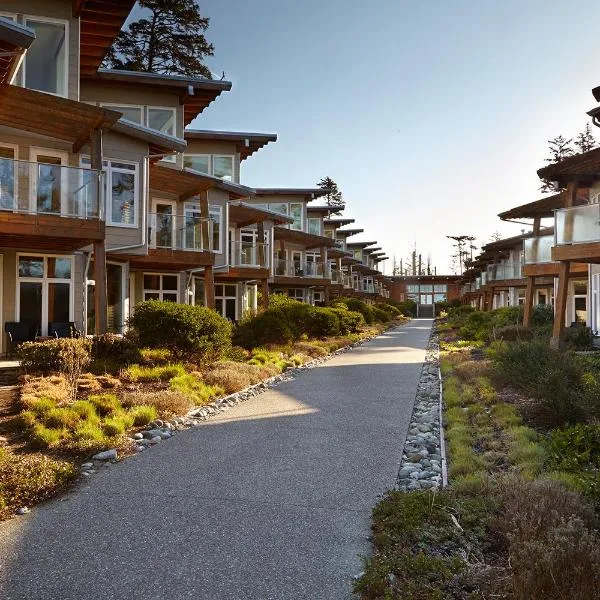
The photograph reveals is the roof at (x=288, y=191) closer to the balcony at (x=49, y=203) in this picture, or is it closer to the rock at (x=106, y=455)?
the balcony at (x=49, y=203)

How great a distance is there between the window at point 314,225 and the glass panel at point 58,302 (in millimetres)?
30021

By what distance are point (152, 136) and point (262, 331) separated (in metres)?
7.25

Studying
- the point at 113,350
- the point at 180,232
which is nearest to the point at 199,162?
the point at 180,232

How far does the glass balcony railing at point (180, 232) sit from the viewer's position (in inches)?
771

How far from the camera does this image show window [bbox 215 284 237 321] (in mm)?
30531

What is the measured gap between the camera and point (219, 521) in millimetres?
4879

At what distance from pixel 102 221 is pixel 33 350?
14.0ft

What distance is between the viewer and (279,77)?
16656mm

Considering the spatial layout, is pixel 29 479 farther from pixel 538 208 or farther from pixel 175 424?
pixel 538 208

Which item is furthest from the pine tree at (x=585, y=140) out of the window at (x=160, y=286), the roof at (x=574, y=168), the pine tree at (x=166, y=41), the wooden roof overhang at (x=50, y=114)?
the wooden roof overhang at (x=50, y=114)

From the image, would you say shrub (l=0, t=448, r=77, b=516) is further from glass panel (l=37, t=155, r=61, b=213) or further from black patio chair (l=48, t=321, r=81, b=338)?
black patio chair (l=48, t=321, r=81, b=338)

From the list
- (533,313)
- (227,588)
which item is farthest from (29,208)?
(533,313)

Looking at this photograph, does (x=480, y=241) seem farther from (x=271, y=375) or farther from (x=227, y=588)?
(x=227, y=588)

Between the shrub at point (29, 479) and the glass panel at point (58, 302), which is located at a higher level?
the glass panel at point (58, 302)
